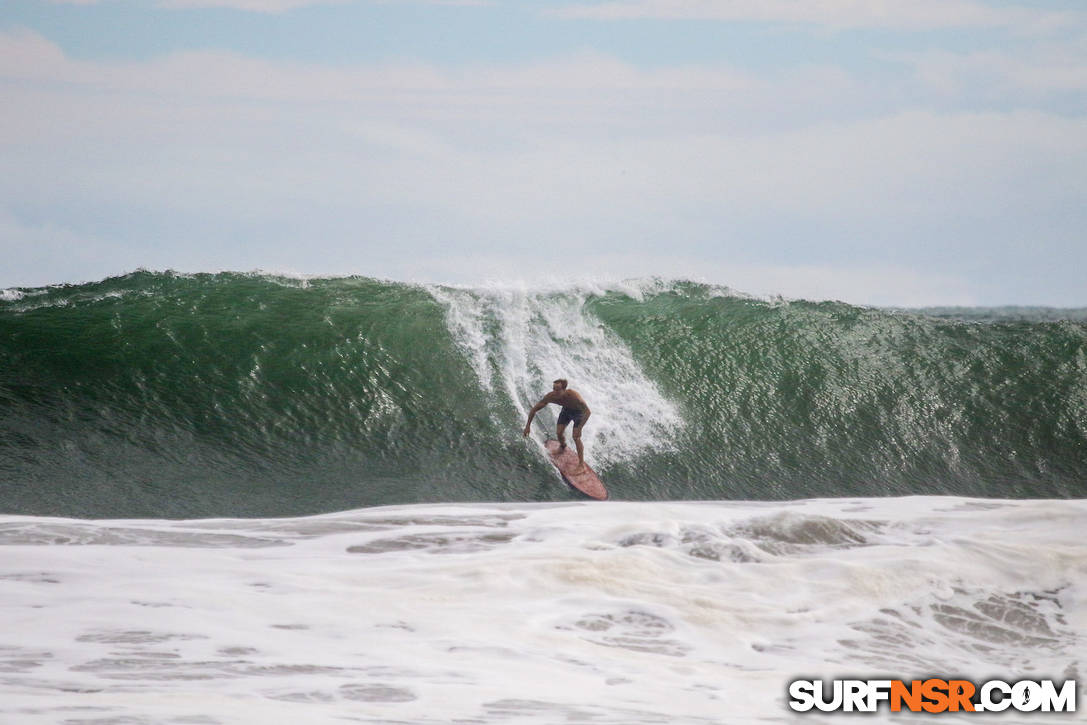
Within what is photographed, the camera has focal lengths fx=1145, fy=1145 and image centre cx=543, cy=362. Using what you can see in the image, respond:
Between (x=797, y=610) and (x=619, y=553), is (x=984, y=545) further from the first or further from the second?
(x=619, y=553)

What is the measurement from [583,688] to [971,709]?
2026 mm

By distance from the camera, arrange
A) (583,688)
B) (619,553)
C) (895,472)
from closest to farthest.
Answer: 1. (583,688)
2. (619,553)
3. (895,472)

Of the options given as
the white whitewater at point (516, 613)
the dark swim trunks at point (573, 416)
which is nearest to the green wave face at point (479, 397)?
the dark swim trunks at point (573, 416)

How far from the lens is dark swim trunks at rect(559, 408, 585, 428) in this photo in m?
12.2

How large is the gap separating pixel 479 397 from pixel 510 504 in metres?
2.23

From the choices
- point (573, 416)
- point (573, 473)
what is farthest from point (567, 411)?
point (573, 473)

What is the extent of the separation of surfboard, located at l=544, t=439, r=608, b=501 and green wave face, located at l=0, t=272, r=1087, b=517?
0.15m

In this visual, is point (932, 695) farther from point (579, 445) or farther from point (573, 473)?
point (579, 445)

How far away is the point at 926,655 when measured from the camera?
7.00 meters

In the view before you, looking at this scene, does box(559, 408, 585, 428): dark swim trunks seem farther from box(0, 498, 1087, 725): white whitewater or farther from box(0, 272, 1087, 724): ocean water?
box(0, 498, 1087, 725): white whitewater

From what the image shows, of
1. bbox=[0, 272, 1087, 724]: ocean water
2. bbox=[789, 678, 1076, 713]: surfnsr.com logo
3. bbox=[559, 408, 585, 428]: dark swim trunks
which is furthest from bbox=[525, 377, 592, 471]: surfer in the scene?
bbox=[789, 678, 1076, 713]: surfnsr.com logo

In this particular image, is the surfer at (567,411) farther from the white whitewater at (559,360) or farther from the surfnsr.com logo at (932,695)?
the surfnsr.com logo at (932,695)

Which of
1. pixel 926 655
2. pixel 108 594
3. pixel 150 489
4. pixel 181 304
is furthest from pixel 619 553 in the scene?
pixel 181 304

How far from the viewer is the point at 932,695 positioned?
20.4 feet
